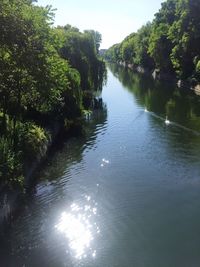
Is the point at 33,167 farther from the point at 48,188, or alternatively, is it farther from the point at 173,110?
the point at 173,110

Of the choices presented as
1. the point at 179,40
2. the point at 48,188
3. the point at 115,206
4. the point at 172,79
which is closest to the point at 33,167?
the point at 48,188

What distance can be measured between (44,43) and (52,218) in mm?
9790

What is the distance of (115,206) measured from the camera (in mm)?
22438

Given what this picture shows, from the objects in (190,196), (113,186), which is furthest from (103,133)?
(190,196)

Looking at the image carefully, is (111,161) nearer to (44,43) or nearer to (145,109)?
(44,43)

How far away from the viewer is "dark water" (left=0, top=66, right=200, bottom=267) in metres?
17.7

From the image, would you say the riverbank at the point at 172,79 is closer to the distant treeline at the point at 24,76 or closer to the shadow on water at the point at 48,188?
the shadow on water at the point at 48,188

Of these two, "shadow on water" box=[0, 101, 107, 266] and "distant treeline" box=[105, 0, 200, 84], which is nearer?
"shadow on water" box=[0, 101, 107, 266]

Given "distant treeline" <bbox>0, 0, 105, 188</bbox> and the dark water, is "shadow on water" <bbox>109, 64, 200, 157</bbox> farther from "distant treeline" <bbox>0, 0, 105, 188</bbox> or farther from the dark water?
"distant treeline" <bbox>0, 0, 105, 188</bbox>

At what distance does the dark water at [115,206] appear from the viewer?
17.7 metres

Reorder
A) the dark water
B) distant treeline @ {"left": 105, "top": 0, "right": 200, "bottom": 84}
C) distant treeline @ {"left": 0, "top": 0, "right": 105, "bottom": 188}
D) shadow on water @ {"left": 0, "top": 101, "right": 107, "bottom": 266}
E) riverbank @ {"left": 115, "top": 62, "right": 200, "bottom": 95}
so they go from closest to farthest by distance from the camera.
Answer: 1. the dark water
2. shadow on water @ {"left": 0, "top": 101, "right": 107, "bottom": 266}
3. distant treeline @ {"left": 0, "top": 0, "right": 105, "bottom": 188}
4. riverbank @ {"left": 115, "top": 62, "right": 200, "bottom": 95}
5. distant treeline @ {"left": 105, "top": 0, "right": 200, "bottom": 84}

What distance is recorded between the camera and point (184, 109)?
2098 inches

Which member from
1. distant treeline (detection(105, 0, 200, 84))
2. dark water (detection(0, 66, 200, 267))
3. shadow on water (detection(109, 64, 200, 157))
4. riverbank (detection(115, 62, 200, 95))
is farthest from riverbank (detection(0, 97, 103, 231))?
distant treeline (detection(105, 0, 200, 84))

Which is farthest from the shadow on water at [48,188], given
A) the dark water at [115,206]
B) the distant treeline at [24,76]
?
the distant treeline at [24,76]
